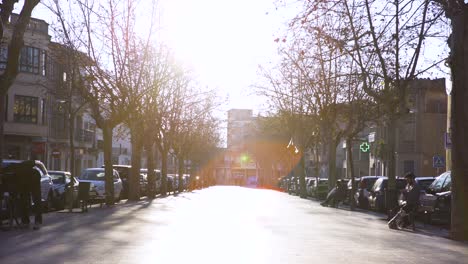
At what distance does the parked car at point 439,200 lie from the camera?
76.4 ft

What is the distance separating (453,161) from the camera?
19812mm

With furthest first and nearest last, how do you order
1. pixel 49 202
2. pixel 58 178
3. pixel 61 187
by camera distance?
pixel 58 178 → pixel 61 187 → pixel 49 202

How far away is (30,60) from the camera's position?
5416 centimetres

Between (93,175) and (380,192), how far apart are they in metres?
14.4

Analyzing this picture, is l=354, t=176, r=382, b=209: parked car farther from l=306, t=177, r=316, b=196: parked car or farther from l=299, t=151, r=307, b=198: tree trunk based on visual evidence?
l=299, t=151, r=307, b=198: tree trunk

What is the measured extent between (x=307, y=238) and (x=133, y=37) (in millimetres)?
22030

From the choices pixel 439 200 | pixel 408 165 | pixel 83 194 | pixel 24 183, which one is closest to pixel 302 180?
pixel 408 165

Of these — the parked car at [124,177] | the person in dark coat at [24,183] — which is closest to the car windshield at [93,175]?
the parked car at [124,177]

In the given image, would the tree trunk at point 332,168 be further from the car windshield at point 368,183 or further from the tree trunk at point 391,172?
the tree trunk at point 391,172

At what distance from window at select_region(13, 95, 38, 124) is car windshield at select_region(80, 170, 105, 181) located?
53.3 feet

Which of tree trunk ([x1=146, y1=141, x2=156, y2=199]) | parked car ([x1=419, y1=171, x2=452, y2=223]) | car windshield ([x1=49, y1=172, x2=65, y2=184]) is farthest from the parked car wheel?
tree trunk ([x1=146, y1=141, x2=156, y2=199])

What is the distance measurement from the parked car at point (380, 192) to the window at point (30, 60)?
28004 mm

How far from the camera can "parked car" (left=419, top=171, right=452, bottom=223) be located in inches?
917

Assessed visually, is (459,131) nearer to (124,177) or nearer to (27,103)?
(124,177)
